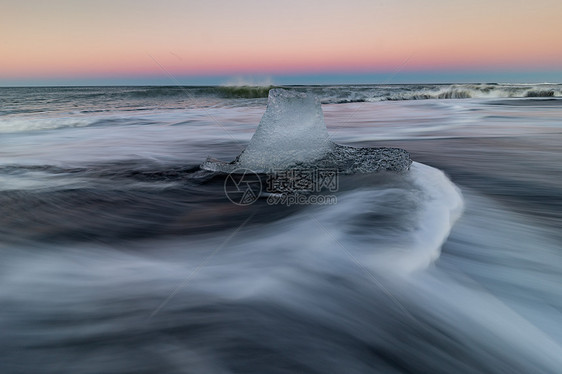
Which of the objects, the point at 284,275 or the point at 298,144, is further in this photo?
the point at 298,144

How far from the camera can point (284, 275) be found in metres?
1.97

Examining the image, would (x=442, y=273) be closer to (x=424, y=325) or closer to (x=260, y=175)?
(x=424, y=325)

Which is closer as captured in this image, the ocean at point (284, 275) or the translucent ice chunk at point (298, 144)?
the ocean at point (284, 275)

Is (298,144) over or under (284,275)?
over

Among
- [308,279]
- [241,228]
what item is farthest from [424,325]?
[241,228]

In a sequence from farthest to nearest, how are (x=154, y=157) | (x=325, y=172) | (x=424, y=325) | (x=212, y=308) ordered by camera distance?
(x=154, y=157)
(x=325, y=172)
(x=212, y=308)
(x=424, y=325)

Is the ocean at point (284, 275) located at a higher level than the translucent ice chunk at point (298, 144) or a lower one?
lower

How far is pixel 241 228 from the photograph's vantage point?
2.67m

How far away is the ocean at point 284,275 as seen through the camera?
4.45 ft

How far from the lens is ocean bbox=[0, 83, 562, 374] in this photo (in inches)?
53.4

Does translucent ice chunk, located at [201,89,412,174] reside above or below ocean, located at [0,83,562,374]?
above

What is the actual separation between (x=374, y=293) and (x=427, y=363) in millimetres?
457

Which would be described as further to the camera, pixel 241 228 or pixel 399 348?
pixel 241 228

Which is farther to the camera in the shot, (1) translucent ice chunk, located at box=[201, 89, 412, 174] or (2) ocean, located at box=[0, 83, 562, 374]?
(1) translucent ice chunk, located at box=[201, 89, 412, 174]
